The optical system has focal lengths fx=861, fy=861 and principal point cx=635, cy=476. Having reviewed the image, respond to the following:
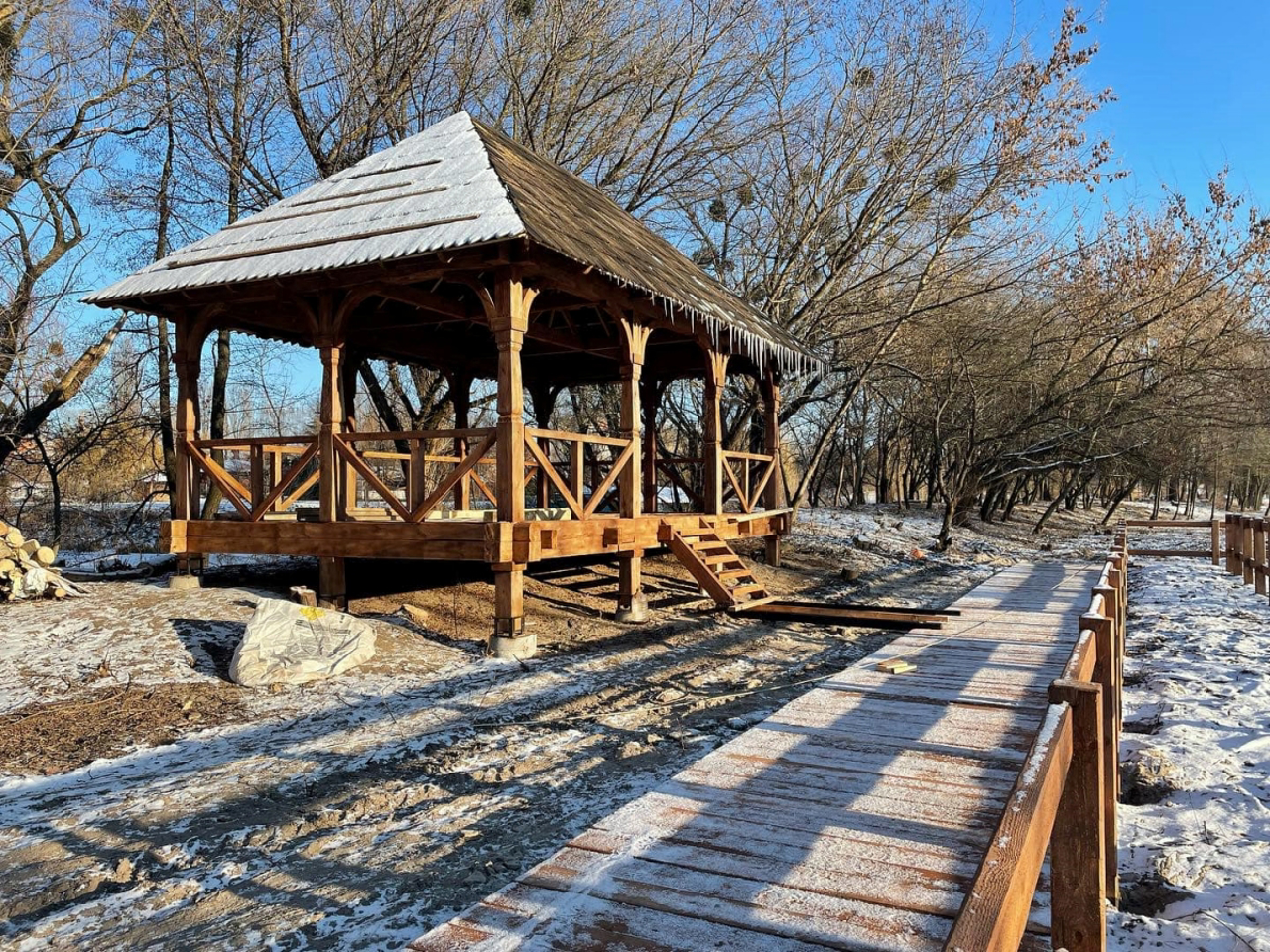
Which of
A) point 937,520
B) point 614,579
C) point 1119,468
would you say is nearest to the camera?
point 614,579

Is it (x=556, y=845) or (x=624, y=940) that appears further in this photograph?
(x=556, y=845)

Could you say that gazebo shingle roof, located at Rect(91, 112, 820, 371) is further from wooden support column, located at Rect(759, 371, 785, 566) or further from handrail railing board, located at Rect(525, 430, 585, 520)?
wooden support column, located at Rect(759, 371, 785, 566)

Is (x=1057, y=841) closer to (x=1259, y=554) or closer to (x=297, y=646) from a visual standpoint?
(x=297, y=646)

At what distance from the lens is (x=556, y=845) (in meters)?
4.25

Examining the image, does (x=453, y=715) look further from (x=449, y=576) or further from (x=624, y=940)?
(x=449, y=576)

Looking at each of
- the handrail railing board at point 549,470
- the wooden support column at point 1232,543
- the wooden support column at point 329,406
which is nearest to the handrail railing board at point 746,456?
the handrail railing board at point 549,470

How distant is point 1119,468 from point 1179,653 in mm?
26317

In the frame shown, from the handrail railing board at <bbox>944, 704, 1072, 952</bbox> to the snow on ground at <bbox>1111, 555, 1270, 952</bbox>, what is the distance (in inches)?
82.5

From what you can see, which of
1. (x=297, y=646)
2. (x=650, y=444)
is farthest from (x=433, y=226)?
(x=650, y=444)

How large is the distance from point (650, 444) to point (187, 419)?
8087 mm

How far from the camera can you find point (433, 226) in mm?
8516

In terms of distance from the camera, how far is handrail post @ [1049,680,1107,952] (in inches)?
101

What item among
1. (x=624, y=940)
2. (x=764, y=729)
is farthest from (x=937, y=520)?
(x=624, y=940)

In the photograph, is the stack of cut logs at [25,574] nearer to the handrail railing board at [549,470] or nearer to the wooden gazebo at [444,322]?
the wooden gazebo at [444,322]
